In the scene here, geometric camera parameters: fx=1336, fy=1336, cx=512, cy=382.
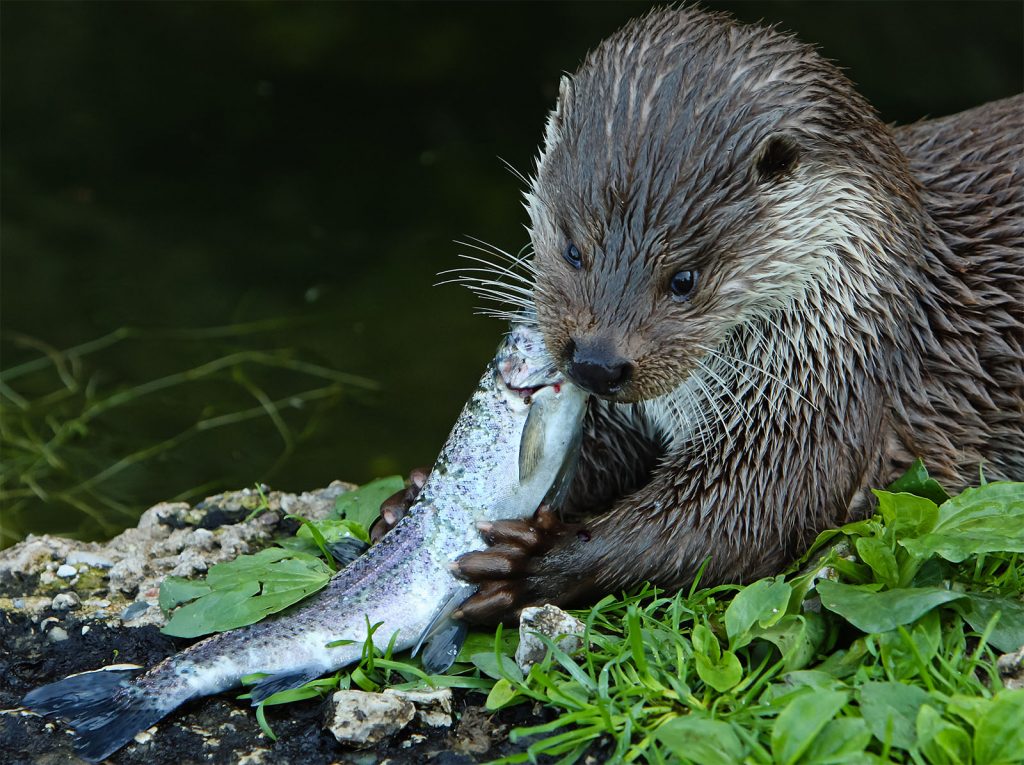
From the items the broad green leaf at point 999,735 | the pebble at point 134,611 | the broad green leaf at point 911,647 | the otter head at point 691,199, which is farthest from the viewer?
the pebble at point 134,611

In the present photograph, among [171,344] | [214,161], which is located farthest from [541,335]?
[214,161]

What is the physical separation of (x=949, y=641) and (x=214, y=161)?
13.0ft

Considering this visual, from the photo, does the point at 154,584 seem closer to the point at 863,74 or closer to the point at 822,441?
the point at 822,441

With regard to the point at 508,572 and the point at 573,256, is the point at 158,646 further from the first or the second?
the point at 573,256

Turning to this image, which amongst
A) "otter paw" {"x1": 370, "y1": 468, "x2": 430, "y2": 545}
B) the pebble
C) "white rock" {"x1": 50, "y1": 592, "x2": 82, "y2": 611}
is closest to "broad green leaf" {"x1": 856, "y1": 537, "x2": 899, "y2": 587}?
"otter paw" {"x1": 370, "y1": 468, "x2": 430, "y2": 545}

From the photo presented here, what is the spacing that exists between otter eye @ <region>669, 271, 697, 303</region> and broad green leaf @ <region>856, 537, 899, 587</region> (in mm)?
474

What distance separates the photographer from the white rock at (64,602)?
7.79ft

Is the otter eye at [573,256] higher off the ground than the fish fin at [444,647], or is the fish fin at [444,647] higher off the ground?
the otter eye at [573,256]

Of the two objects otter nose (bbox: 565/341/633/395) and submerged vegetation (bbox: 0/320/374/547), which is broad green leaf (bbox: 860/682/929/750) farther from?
submerged vegetation (bbox: 0/320/374/547)

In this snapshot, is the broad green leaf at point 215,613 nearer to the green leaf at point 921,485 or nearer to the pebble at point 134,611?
the pebble at point 134,611

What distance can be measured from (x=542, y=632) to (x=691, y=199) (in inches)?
27.9

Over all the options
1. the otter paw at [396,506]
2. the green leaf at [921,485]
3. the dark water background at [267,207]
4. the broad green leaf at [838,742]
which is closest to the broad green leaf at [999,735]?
the broad green leaf at [838,742]

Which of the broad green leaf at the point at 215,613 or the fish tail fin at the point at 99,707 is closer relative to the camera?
the fish tail fin at the point at 99,707

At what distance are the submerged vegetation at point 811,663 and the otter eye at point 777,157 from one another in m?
0.55
